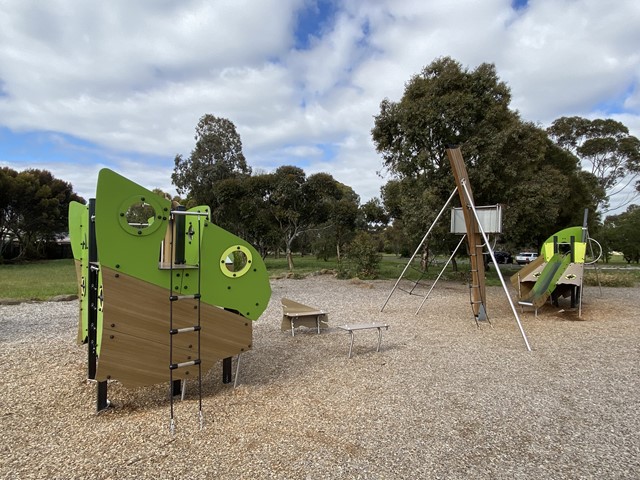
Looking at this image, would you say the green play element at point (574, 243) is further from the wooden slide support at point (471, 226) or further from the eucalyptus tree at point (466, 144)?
the eucalyptus tree at point (466, 144)

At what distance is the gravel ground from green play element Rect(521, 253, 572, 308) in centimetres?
197

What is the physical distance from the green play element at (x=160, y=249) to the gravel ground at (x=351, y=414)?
1074 mm

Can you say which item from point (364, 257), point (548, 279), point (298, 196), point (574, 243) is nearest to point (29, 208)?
point (298, 196)

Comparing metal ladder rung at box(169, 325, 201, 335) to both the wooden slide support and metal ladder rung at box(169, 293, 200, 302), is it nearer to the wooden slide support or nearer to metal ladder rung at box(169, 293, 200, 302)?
metal ladder rung at box(169, 293, 200, 302)

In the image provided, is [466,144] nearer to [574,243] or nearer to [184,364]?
[574,243]

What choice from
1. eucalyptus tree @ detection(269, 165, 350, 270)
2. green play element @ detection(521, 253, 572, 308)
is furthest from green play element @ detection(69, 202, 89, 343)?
eucalyptus tree @ detection(269, 165, 350, 270)

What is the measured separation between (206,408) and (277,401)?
27.0 inches

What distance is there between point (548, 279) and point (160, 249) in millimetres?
8651

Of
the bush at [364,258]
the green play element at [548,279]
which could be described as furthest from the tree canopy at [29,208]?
the green play element at [548,279]

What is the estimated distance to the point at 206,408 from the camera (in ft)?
12.6

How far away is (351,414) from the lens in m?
3.78

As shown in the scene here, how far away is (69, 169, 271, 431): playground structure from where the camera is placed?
3.44 meters

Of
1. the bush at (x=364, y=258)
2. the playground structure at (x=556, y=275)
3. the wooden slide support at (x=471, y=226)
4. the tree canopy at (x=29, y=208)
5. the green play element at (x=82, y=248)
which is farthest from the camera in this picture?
the tree canopy at (x=29, y=208)

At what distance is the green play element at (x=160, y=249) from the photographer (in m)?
3.39
